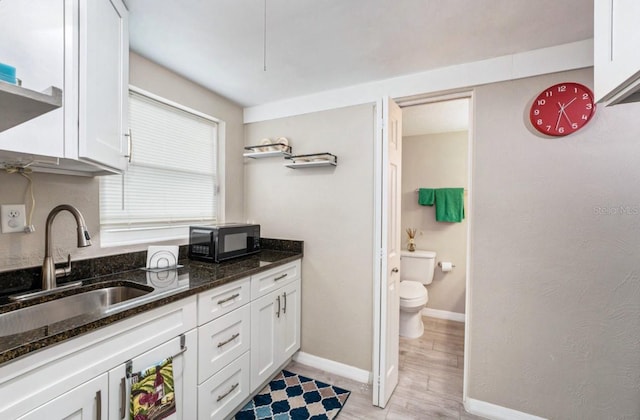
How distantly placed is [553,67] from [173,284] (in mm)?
2519

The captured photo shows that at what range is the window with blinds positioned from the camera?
1.77 meters

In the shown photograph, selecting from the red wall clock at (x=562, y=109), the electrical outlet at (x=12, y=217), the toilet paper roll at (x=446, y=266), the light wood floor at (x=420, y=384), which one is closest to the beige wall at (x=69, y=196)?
the electrical outlet at (x=12, y=217)

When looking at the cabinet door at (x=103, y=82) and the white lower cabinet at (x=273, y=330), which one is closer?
the cabinet door at (x=103, y=82)

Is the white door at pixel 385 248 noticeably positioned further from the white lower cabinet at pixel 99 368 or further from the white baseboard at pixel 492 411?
the white lower cabinet at pixel 99 368

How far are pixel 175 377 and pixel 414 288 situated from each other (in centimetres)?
232

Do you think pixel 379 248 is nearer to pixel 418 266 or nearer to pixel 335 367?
pixel 335 367

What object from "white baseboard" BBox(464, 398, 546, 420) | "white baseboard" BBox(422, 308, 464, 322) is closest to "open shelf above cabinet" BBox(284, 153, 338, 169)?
"white baseboard" BBox(464, 398, 546, 420)

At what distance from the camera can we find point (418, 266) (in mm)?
3227

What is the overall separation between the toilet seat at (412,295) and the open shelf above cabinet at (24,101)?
2.72 m

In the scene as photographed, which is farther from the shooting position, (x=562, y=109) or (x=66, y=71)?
(x=562, y=109)

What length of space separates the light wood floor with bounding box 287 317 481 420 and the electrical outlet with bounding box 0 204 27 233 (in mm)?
1995

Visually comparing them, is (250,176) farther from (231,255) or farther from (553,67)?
(553,67)

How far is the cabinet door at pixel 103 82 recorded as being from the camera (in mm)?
1058

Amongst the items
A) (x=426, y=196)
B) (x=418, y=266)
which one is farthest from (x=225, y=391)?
(x=426, y=196)
